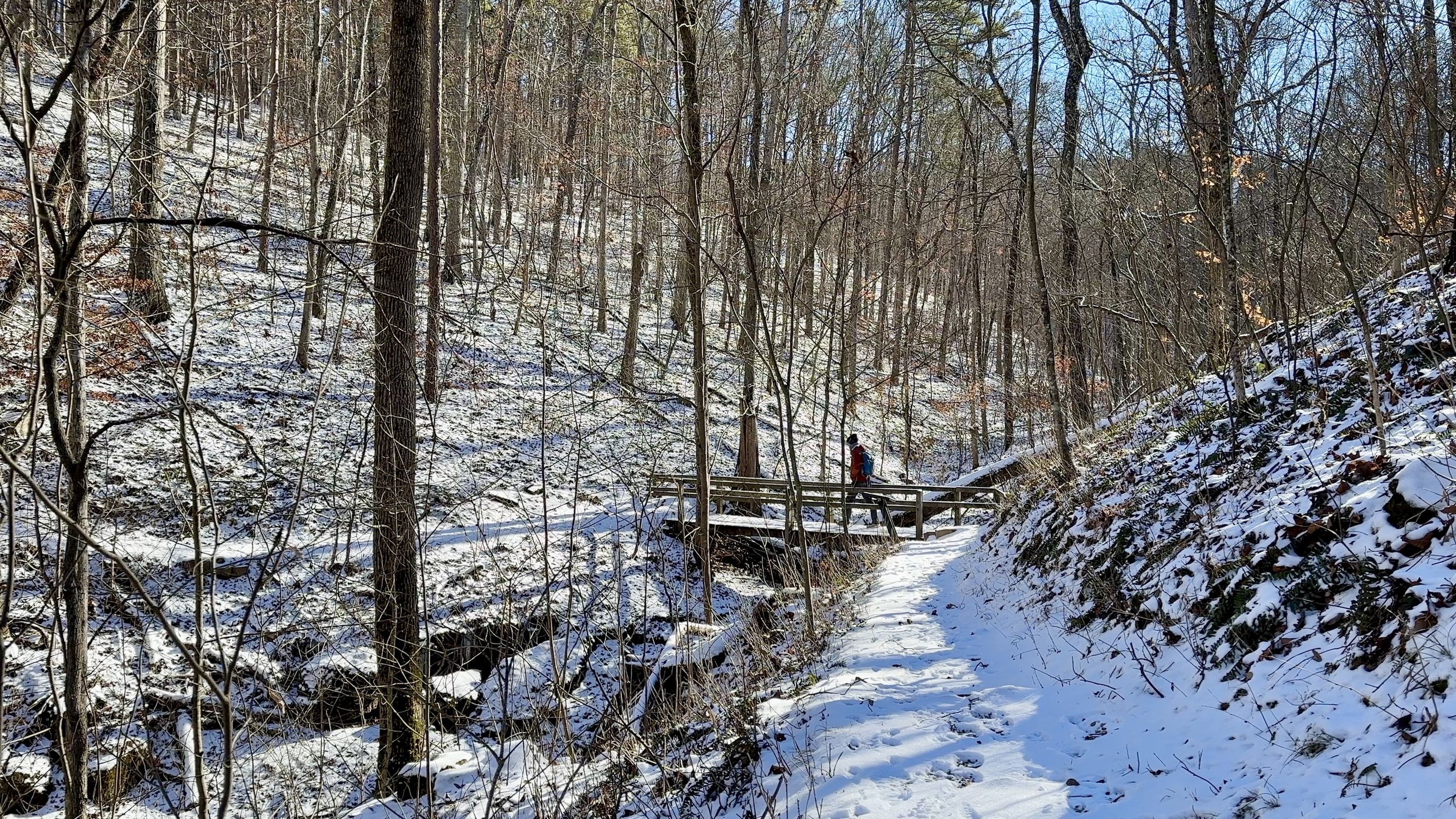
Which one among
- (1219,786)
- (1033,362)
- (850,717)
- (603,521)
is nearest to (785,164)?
(603,521)

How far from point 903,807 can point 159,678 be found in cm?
743

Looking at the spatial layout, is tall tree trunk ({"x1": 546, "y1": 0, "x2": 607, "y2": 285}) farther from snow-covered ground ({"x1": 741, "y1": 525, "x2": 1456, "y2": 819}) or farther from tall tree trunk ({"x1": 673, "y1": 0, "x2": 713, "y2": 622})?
snow-covered ground ({"x1": 741, "y1": 525, "x2": 1456, "y2": 819})

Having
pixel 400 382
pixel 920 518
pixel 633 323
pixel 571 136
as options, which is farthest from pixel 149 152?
pixel 571 136

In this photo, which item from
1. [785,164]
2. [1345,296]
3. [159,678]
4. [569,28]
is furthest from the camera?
[569,28]

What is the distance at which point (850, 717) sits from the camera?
16.1 feet

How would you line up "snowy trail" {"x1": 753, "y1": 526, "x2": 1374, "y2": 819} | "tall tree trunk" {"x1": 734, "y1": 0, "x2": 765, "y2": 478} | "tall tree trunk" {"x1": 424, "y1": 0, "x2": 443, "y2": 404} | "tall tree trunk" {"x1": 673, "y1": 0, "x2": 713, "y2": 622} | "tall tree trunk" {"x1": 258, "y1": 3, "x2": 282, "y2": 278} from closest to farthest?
"snowy trail" {"x1": 753, "y1": 526, "x2": 1374, "y2": 819} → "tall tree trunk" {"x1": 673, "y1": 0, "x2": 713, "y2": 622} → "tall tree trunk" {"x1": 424, "y1": 0, "x2": 443, "y2": 404} → "tall tree trunk" {"x1": 734, "y1": 0, "x2": 765, "y2": 478} → "tall tree trunk" {"x1": 258, "y1": 3, "x2": 282, "y2": 278}

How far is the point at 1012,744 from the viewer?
4.35 metres

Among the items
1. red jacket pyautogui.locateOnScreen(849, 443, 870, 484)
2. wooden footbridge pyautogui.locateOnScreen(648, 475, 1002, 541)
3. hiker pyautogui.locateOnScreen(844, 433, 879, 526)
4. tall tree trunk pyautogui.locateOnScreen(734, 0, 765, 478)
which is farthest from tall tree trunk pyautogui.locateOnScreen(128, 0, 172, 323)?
red jacket pyautogui.locateOnScreen(849, 443, 870, 484)

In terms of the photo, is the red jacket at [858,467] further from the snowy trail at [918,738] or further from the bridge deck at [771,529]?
the snowy trail at [918,738]

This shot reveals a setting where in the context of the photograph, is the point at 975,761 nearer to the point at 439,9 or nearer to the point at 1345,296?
the point at 1345,296

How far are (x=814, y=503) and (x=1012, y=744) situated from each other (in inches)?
366

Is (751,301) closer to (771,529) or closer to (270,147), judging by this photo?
(771,529)

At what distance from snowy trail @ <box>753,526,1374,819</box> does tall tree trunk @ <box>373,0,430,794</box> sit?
3.09m

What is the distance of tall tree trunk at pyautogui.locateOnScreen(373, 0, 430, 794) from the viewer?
6.23 m
